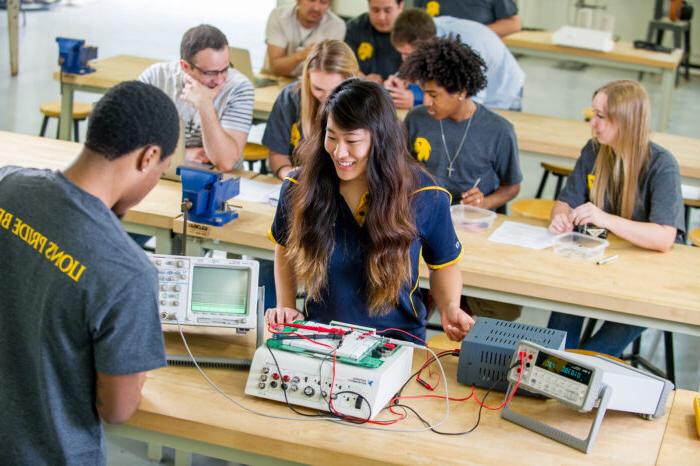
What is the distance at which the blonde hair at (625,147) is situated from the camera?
340cm

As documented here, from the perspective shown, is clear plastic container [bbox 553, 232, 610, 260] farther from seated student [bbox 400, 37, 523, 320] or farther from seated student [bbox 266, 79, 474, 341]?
seated student [bbox 266, 79, 474, 341]

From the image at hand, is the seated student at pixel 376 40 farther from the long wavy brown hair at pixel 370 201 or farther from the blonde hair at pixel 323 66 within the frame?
the long wavy brown hair at pixel 370 201

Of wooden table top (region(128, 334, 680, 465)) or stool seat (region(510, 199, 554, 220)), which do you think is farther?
stool seat (region(510, 199, 554, 220))

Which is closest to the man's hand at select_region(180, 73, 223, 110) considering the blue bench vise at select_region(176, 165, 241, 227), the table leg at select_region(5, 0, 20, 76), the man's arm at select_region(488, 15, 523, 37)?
the blue bench vise at select_region(176, 165, 241, 227)

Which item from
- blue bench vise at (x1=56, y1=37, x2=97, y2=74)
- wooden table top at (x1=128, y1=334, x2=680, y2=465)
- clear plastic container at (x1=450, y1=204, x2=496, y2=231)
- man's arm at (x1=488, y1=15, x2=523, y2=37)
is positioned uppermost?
man's arm at (x1=488, y1=15, x2=523, y2=37)

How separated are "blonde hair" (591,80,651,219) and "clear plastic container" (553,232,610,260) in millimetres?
197

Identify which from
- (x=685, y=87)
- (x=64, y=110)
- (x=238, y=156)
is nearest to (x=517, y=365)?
(x=238, y=156)

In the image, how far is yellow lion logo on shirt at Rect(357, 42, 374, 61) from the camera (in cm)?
553

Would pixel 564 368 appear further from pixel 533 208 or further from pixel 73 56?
pixel 73 56

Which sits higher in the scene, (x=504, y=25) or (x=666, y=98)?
(x=504, y=25)

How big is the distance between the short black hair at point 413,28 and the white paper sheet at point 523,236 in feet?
5.18

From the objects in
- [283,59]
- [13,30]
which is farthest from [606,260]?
[13,30]

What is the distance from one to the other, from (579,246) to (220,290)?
5.01 ft

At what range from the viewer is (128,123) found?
→ 1.66 meters
